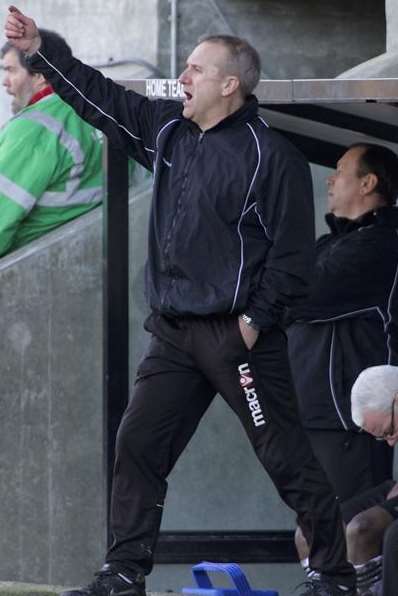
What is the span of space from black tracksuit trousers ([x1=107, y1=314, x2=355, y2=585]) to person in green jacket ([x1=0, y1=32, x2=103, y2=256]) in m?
2.29

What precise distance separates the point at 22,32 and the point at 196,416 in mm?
1419

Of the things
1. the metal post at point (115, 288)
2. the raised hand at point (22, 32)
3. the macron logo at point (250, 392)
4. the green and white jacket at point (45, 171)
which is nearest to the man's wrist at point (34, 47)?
the raised hand at point (22, 32)

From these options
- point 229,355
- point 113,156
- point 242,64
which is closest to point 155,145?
point 242,64

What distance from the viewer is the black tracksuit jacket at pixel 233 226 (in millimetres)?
5316

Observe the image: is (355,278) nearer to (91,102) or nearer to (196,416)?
(196,416)

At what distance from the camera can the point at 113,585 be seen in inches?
209

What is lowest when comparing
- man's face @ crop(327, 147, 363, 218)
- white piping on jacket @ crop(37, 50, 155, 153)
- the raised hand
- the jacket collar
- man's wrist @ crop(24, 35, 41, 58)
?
the jacket collar

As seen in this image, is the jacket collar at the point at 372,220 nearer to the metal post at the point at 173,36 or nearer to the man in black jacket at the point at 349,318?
the man in black jacket at the point at 349,318

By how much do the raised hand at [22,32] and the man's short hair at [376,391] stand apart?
1.61 m

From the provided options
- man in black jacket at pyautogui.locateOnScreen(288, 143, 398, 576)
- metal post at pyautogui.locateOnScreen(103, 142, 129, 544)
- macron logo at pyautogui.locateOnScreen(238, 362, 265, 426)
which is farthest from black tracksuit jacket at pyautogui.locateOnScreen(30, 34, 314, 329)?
metal post at pyautogui.locateOnScreen(103, 142, 129, 544)

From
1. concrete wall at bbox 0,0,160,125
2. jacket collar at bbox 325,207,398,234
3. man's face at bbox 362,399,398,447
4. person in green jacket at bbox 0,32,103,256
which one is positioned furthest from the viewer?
concrete wall at bbox 0,0,160,125

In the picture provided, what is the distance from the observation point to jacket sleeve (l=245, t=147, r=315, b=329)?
17.4 ft

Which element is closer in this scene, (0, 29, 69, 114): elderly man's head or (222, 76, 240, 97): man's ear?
(222, 76, 240, 97): man's ear

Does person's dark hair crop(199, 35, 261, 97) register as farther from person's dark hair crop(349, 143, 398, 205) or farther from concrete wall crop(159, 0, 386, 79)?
concrete wall crop(159, 0, 386, 79)
